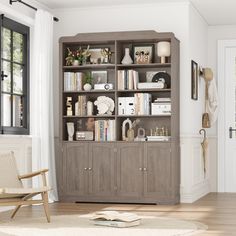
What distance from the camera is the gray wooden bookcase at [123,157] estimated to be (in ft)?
27.0

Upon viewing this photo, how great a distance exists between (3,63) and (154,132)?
2251 millimetres

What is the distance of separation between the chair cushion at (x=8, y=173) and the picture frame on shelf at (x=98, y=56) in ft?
7.99

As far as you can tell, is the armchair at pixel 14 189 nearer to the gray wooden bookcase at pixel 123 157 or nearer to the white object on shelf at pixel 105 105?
the gray wooden bookcase at pixel 123 157

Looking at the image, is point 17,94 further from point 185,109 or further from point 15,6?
point 185,109

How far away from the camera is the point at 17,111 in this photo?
27.2 feet

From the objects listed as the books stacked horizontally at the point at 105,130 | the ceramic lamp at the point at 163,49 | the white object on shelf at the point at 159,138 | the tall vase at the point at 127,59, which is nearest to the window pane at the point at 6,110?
the books stacked horizontally at the point at 105,130

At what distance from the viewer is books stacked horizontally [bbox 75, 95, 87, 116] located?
8.66m

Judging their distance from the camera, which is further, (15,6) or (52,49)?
(52,49)

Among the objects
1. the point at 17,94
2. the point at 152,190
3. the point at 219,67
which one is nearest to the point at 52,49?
the point at 17,94

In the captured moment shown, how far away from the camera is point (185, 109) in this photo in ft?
28.1

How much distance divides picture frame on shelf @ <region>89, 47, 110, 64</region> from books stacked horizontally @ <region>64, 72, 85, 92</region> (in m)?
0.28

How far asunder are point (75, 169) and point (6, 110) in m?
1.30

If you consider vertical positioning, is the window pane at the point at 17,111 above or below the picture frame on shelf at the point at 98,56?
below

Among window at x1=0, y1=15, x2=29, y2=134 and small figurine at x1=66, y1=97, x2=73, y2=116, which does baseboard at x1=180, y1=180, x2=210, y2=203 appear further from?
window at x1=0, y1=15, x2=29, y2=134
